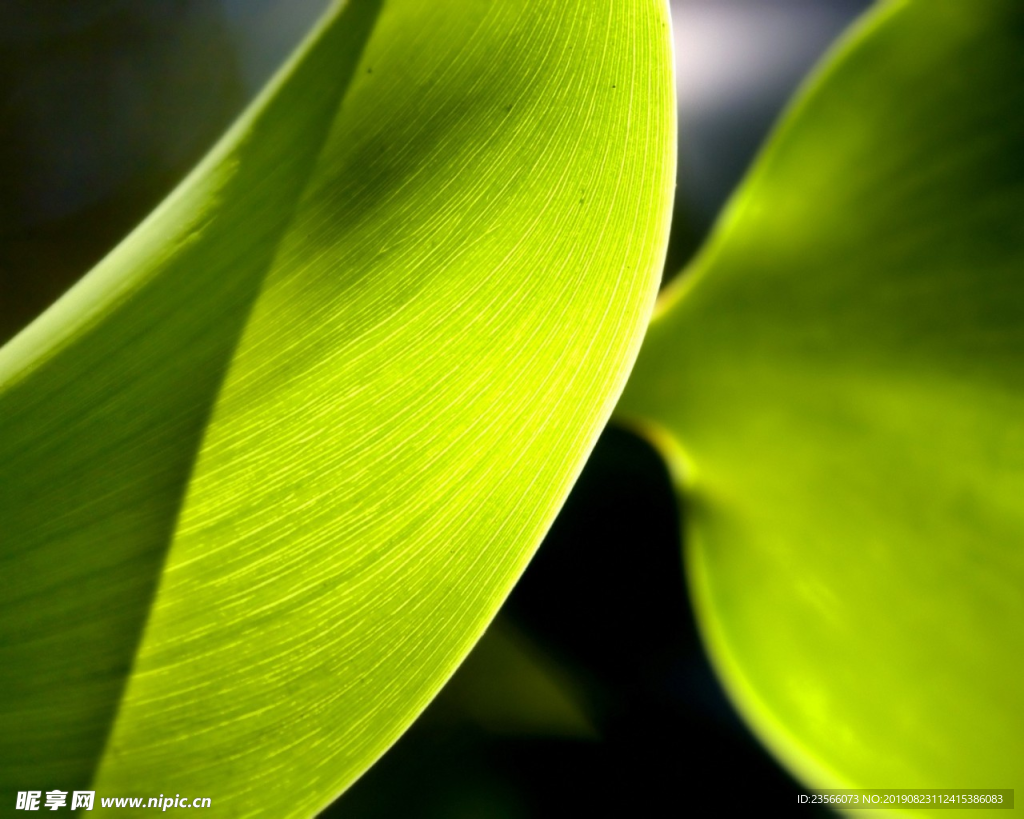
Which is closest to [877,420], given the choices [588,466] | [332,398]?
[588,466]

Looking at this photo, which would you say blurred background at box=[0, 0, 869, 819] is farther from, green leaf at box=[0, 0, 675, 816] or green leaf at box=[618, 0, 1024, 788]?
green leaf at box=[0, 0, 675, 816]

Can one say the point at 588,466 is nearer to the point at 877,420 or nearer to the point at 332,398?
the point at 877,420

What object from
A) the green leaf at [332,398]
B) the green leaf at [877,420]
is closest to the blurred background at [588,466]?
the green leaf at [877,420]

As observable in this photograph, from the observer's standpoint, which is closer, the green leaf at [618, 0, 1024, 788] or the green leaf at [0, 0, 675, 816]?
the green leaf at [0, 0, 675, 816]

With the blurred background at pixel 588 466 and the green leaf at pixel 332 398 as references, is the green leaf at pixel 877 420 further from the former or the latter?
the green leaf at pixel 332 398

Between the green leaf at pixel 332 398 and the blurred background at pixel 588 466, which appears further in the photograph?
the blurred background at pixel 588 466

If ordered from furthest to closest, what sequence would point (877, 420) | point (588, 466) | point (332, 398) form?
point (588, 466) → point (877, 420) → point (332, 398)

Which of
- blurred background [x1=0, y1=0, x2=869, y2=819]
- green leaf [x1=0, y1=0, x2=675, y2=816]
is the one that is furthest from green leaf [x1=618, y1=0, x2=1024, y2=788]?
green leaf [x1=0, y1=0, x2=675, y2=816]
